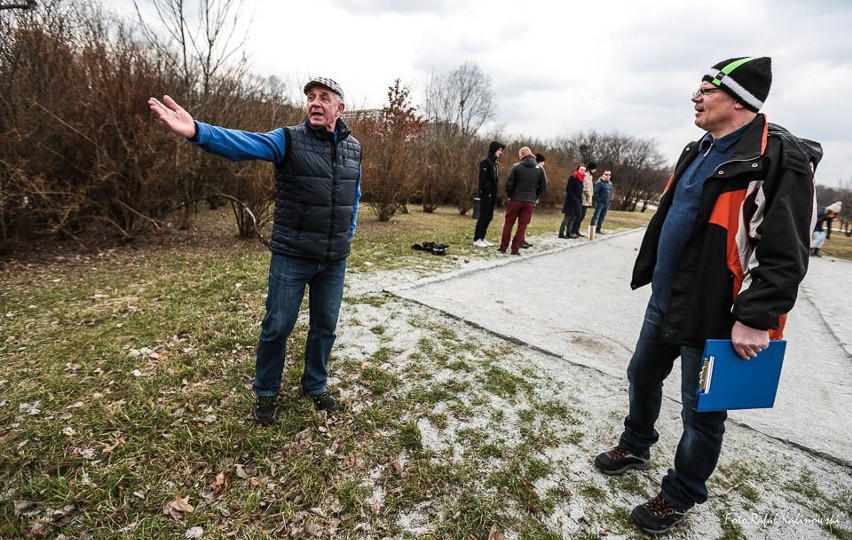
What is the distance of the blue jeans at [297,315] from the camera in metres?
2.39

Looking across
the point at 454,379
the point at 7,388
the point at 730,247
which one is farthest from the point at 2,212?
the point at 730,247

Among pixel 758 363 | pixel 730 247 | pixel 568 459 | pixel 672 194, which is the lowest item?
pixel 568 459

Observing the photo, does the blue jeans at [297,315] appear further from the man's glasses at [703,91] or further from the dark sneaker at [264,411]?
the man's glasses at [703,91]

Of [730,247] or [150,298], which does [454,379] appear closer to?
[730,247]

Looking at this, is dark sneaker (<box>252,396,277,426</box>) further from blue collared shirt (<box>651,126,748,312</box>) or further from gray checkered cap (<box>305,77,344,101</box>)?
blue collared shirt (<box>651,126,748,312</box>)

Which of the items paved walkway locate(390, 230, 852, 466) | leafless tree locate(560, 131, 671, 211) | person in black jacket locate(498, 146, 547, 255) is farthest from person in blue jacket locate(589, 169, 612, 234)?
leafless tree locate(560, 131, 671, 211)

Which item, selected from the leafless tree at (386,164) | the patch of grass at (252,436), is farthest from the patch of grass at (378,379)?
the leafless tree at (386,164)

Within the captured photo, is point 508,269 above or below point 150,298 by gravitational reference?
above

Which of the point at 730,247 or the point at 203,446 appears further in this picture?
the point at 203,446

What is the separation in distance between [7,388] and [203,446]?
1707mm

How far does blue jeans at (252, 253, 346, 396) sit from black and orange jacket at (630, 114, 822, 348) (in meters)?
1.93

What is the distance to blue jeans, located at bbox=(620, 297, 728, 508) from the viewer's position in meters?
1.85

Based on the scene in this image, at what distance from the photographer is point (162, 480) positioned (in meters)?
2.14

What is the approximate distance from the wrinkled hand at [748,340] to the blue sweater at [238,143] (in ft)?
7.66
